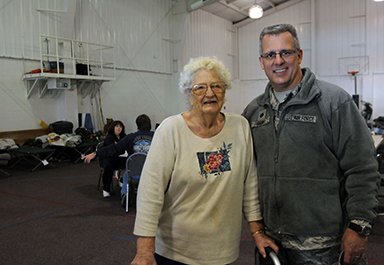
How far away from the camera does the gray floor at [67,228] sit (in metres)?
2.92

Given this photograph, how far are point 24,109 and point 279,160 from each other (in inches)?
336

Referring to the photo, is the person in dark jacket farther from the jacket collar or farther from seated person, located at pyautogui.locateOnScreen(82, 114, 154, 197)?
seated person, located at pyautogui.locateOnScreen(82, 114, 154, 197)

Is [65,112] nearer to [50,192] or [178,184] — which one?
[50,192]

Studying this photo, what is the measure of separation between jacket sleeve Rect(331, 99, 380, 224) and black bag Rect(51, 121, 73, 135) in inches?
331

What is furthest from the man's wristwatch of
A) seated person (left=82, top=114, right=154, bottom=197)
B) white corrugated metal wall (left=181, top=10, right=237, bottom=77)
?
white corrugated metal wall (left=181, top=10, right=237, bottom=77)

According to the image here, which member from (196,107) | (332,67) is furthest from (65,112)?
(332,67)

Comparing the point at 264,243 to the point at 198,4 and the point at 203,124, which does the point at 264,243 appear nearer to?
the point at 203,124

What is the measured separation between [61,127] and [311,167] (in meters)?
8.36

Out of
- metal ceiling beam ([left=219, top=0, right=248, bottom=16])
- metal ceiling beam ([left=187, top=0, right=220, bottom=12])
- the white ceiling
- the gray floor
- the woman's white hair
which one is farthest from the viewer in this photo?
the white ceiling

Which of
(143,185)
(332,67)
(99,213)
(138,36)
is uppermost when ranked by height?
(138,36)

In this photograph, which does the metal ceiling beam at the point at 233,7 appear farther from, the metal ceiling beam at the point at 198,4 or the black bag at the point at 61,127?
the black bag at the point at 61,127

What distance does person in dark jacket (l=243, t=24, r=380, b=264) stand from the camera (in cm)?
124

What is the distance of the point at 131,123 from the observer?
1080 centimetres

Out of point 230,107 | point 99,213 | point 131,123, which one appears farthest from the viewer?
point 230,107
